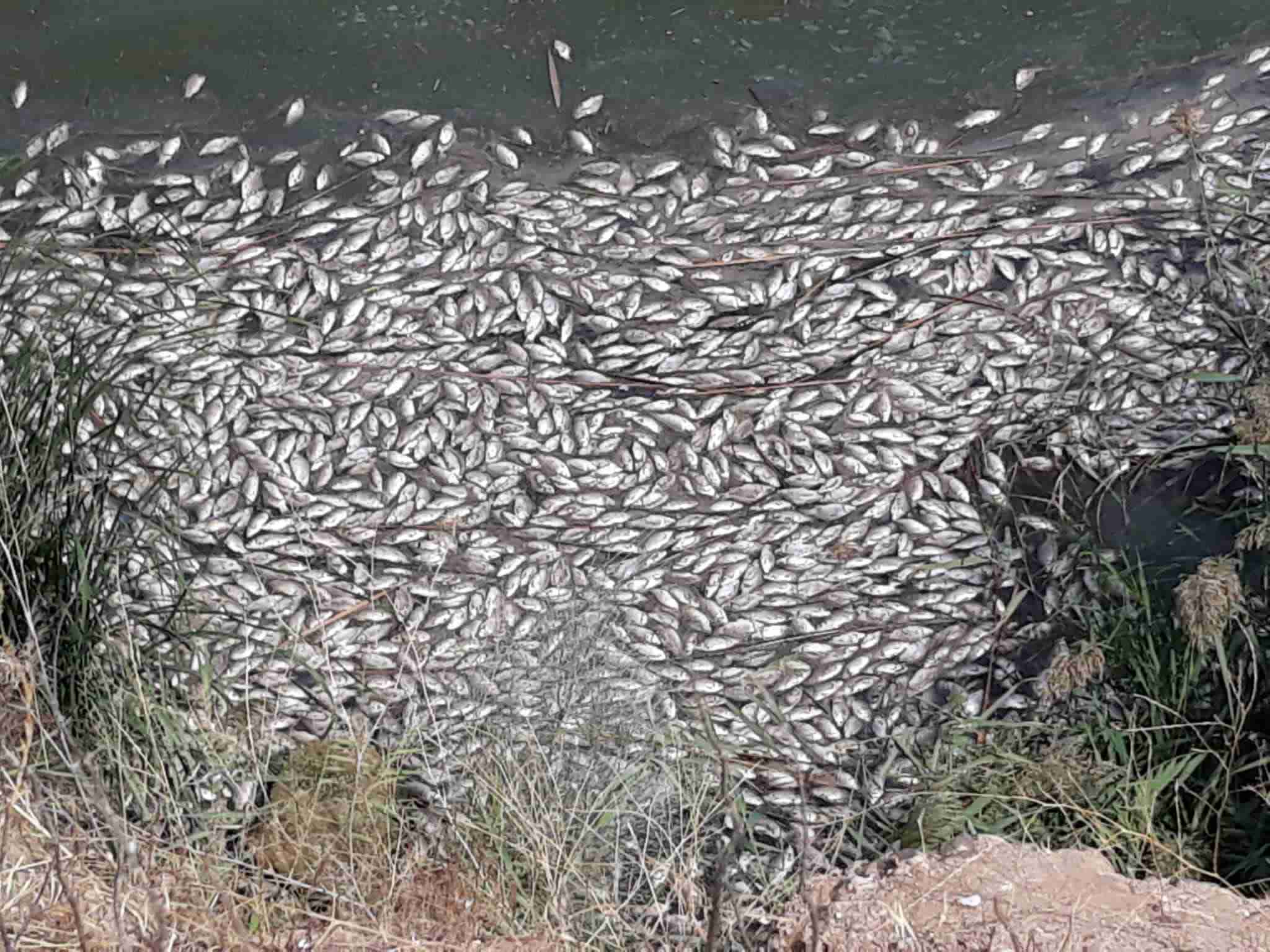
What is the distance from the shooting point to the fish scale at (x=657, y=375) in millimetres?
5160

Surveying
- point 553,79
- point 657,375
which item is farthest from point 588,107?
point 657,375

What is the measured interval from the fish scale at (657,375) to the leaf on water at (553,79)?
6.4 inches

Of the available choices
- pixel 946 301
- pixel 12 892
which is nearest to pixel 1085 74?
pixel 946 301

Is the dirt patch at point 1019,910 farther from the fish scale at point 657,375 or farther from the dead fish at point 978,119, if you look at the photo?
the dead fish at point 978,119

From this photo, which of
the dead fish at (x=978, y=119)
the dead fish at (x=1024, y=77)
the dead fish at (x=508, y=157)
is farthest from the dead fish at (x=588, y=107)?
the dead fish at (x=1024, y=77)

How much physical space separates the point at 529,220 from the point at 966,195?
1772 mm

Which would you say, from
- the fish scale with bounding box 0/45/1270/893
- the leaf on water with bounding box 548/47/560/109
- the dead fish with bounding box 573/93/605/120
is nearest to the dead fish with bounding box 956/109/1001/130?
the fish scale with bounding box 0/45/1270/893

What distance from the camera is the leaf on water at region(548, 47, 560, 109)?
662cm

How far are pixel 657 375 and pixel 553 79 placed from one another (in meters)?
1.67

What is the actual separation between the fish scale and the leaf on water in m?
0.16

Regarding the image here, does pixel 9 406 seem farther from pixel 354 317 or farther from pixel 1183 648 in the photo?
pixel 1183 648

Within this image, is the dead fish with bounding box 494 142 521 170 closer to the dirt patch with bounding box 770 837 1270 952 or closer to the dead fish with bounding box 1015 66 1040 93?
the dead fish with bounding box 1015 66 1040 93

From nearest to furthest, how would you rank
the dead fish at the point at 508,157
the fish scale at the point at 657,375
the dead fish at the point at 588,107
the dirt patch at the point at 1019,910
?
1. the dirt patch at the point at 1019,910
2. the fish scale at the point at 657,375
3. the dead fish at the point at 508,157
4. the dead fish at the point at 588,107

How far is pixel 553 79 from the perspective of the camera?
667 centimetres
